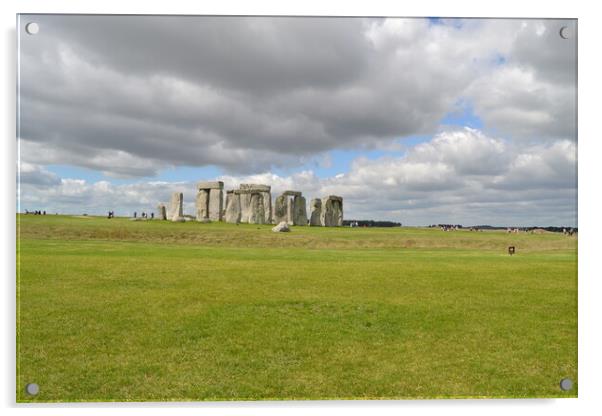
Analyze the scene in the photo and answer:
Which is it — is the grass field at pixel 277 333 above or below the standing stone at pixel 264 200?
below

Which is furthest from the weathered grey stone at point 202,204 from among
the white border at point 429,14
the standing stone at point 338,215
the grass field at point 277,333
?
the white border at point 429,14

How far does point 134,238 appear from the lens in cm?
1850

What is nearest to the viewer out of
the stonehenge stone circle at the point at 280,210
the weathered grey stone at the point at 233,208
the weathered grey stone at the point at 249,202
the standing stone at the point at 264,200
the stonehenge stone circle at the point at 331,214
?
the stonehenge stone circle at the point at 331,214

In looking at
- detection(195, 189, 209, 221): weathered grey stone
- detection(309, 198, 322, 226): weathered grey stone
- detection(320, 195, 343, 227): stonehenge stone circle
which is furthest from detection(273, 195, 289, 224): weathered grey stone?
detection(195, 189, 209, 221): weathered grey stone

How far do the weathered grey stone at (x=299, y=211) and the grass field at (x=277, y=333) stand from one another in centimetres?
1916

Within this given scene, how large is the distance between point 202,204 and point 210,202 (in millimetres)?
682

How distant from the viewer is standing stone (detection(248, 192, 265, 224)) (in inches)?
1169

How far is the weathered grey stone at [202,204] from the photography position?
27203mm

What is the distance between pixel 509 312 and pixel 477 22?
470cm

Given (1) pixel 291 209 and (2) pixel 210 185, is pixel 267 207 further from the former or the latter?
(2) pixel 210 185

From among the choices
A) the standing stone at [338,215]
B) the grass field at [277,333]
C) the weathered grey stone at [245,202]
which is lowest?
the grass field at [277,333]

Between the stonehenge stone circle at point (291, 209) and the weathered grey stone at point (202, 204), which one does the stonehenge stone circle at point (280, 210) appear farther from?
the weathered grey stone at point (202, 204)

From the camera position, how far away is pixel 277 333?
6.66 metres
